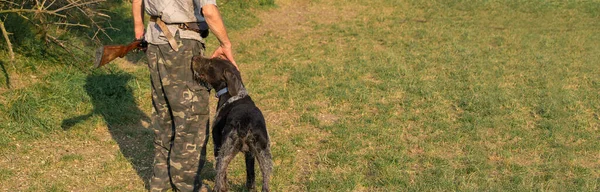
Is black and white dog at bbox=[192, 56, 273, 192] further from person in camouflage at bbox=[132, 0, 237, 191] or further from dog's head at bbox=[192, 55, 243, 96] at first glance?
person in camouflage at bbox=[132, 0, 237, 191]

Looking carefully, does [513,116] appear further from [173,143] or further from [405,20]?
[405,20]

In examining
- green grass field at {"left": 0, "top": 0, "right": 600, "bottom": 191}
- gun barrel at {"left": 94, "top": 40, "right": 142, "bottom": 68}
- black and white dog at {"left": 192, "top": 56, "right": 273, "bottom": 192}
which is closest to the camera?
black and white dog at {"left": 192, "top": 56, "right": 273, "bottom": 192}

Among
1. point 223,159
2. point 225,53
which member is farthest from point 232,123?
point 225,53

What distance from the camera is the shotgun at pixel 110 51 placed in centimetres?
538

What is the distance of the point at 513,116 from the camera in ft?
28.7

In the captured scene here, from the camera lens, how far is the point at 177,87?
18.0ft

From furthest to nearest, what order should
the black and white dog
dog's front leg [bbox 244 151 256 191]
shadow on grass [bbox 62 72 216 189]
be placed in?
shadow on grass [bbox 62 72 216 189] < dog's front leg [bbox 244 151 256 191] < the black and white dog

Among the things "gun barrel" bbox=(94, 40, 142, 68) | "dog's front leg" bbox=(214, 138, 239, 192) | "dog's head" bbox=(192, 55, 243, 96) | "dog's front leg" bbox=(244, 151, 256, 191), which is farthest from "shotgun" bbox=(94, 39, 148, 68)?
"dog's front leg" bbox=(244, 151, 256, 191)

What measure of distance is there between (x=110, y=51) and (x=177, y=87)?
2.19 feet

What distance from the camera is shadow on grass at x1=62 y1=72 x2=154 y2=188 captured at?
23.5 feet

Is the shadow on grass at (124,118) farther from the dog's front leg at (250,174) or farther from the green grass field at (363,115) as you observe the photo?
the dog's front leg at (250,174)

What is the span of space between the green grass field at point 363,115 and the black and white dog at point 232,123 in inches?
36.7

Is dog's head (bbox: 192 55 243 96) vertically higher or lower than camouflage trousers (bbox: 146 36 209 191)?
higher

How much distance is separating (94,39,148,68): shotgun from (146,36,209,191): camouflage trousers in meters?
0.22
